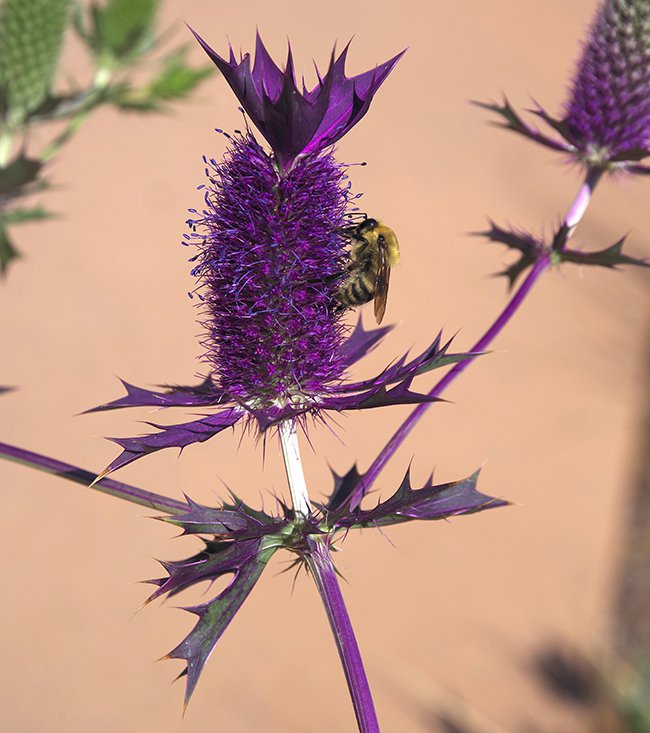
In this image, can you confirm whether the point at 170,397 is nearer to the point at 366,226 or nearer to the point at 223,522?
the point at 223,522

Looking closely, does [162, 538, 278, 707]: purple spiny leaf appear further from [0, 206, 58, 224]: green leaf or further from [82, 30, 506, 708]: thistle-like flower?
[0, 206, 58, 224]: green leaf

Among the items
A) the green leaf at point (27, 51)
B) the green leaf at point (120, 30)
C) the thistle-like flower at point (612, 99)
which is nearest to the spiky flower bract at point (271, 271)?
the thistle-like flower at point (612, 99)

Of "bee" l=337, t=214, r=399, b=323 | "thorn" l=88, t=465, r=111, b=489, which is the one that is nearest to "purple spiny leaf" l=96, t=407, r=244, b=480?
"thorn" l=88, t=465, r=111, b=489

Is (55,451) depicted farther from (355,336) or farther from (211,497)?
(355,336)

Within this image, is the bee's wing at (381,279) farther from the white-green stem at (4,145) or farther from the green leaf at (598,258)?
the white-green stem at (4,145)

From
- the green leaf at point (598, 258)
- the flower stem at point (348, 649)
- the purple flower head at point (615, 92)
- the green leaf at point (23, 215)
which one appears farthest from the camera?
the green leaf at point (23, 215)

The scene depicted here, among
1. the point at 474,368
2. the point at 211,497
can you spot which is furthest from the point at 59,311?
the point at 474,368

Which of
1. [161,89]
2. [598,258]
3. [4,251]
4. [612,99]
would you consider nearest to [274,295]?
[598,258]
